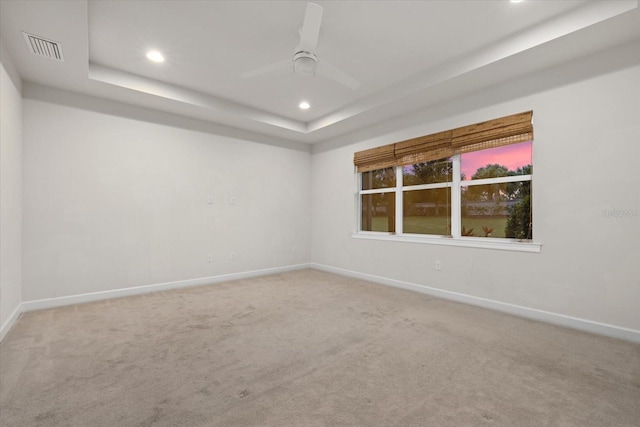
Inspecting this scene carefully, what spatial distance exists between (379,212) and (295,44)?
3.02m

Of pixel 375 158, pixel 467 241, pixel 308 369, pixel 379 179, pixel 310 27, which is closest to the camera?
pixel 308 369

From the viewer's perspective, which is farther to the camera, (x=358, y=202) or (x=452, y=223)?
(x=358, y=202)

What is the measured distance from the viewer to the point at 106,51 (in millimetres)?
3105

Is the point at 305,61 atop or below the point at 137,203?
atop

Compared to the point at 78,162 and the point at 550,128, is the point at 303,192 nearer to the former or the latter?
the point at 78,162

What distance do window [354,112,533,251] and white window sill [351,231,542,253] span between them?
0.11 feet

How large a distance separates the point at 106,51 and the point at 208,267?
Result: 313cm

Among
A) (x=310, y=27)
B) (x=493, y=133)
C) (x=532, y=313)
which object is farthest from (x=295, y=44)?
(x=532, y=313)

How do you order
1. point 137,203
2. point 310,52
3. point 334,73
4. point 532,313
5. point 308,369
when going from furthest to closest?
point 137,203 → point 532,313 → point 334,73 → point 310,52 → point 308,369

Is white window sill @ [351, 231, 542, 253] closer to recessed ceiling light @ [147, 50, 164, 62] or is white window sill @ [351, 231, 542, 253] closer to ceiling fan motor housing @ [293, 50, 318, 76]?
ceiling fan motor housing @ [293, 50, 318, 76]

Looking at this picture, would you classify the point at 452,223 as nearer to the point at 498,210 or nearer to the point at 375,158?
the point at 498,210

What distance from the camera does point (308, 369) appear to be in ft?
6.95

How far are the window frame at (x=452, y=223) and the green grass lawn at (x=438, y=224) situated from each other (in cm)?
7

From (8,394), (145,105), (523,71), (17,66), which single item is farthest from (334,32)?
(8,394)
